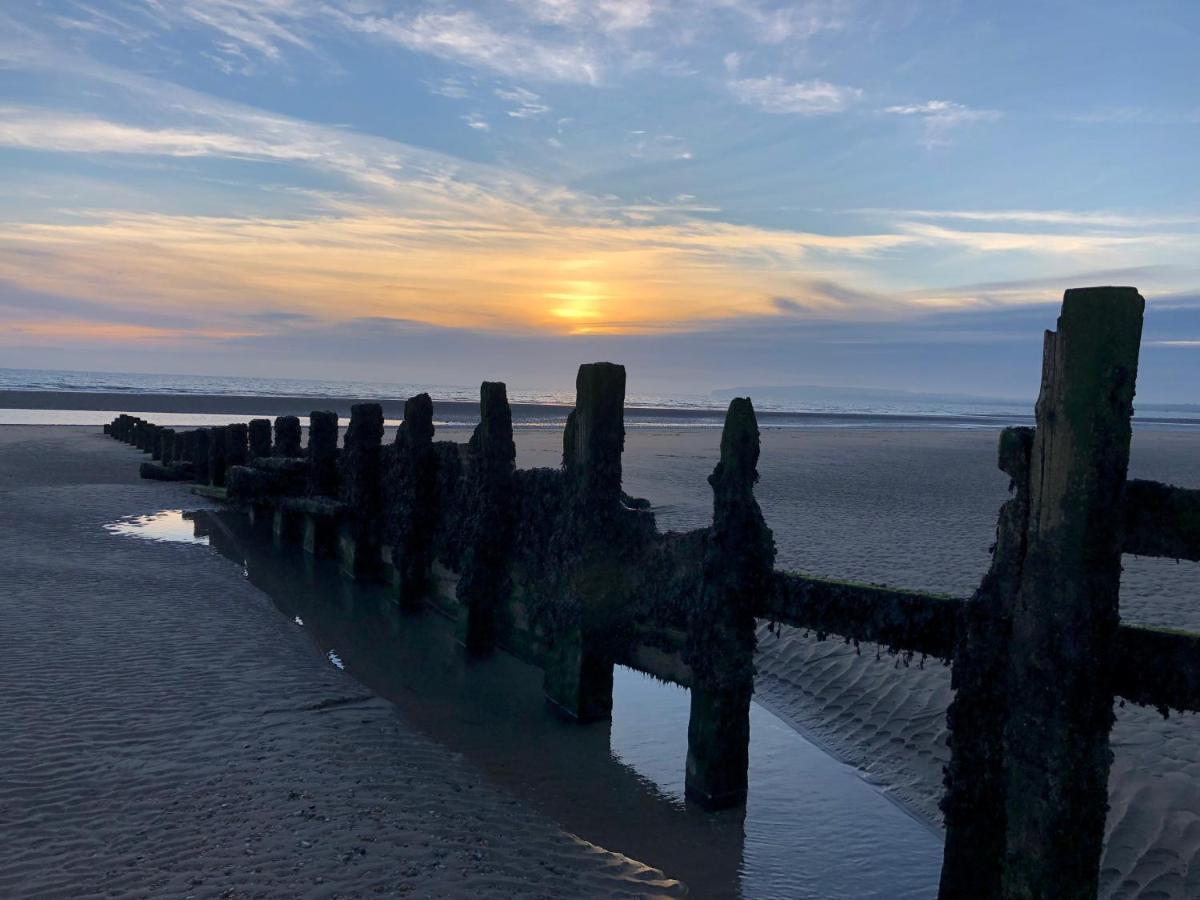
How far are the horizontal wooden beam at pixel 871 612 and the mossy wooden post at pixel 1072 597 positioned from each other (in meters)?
0.53

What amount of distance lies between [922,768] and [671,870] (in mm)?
2660

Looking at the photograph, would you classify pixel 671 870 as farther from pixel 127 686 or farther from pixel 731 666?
pixel 127 686

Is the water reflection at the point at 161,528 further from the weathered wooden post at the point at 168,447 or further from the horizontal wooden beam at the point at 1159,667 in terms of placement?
the horizontal wooden beam at the point at 1159,667

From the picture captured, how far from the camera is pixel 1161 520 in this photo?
3396mm

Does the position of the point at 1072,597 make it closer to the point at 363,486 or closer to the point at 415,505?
the point at 415,505

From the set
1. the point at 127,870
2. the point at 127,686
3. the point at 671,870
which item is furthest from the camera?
the point at 127,686

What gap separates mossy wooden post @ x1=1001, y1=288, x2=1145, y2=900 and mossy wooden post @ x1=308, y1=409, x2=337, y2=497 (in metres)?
Result: 11.9

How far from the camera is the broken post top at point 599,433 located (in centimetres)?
686

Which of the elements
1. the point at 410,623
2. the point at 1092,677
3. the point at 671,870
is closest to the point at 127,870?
the point at 671,870

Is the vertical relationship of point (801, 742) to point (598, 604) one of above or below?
below

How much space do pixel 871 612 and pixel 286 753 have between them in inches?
167

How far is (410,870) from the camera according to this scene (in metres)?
4.60

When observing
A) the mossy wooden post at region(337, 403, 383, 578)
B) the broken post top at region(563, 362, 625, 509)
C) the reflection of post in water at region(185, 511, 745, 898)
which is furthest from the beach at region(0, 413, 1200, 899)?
the broken post top at region(563, 362, 625, 509)

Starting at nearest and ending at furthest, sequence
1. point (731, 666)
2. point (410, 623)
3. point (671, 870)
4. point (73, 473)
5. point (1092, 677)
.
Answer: point (1092, 677) < point (671, 870) < point (731, 666) < point (410, 623) < point (73, 473)
